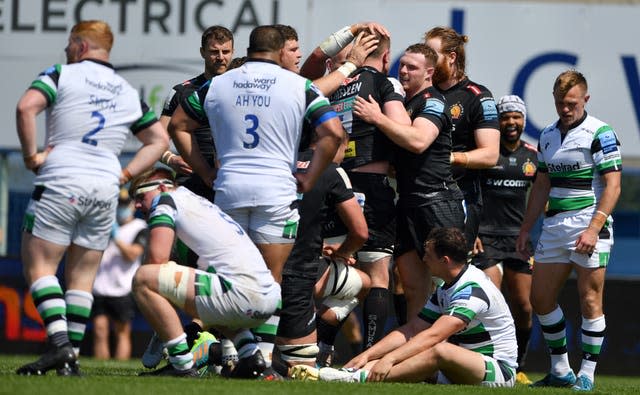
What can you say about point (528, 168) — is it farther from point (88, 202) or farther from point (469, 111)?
point (88, 202)

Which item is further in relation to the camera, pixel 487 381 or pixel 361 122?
pixel 361 122

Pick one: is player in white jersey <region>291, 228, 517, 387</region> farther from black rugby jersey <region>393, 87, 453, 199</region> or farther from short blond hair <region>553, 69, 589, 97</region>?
short blond hair <region>553, 69, 589, 97</region>

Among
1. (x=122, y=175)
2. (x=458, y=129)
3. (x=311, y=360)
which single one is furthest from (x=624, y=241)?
(x=122, y=175)

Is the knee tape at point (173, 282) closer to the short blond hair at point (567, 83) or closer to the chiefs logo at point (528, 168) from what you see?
the short blond hair at point (567, 83)

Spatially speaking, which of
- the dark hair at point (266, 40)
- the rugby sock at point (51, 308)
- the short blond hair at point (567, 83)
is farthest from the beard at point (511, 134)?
the rugby sock at point (51, 308)

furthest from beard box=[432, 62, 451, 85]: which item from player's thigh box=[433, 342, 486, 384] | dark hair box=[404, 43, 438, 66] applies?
player's thigh box=[433, 342, 486, 384]

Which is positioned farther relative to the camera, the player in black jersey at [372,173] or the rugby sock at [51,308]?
the player in black jersey at [372,173]

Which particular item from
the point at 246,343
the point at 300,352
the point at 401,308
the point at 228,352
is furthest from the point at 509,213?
the point at 246,343

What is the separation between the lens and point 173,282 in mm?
6832

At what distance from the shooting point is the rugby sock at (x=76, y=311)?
7016 millimetres

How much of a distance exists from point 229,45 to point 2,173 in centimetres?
787

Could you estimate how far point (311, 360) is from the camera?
7887 mm

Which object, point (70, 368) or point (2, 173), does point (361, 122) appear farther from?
point (2, 173)

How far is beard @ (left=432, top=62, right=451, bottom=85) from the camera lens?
893 cm
